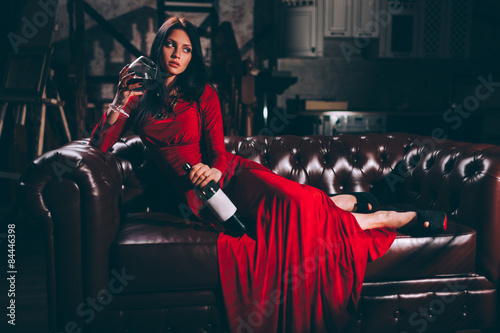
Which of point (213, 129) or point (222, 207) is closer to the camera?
point (222, 207)

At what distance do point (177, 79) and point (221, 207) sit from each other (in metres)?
0.69

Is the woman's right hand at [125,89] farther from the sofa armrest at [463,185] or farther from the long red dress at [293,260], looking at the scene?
the sofa armrest at [463,185]

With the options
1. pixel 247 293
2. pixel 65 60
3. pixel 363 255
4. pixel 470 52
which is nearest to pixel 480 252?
pixel 363 255

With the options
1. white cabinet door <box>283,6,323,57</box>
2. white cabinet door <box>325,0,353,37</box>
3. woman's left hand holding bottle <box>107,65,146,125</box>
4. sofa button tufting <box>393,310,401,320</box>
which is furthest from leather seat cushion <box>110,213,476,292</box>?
white cabinet door <box>325,0,353,37</box>

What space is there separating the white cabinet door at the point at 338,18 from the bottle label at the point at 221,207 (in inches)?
152

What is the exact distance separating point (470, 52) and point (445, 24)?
0.69 meters

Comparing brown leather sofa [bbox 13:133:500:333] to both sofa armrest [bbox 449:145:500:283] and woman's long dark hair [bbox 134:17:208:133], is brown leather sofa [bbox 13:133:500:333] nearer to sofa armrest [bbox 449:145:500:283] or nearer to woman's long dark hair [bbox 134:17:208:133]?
sofa armrest [bbox 449:145:500:283]

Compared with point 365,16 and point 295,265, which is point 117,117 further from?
point 365,16

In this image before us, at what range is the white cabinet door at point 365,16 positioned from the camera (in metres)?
4.85

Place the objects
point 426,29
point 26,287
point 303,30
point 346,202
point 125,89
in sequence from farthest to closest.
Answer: point 426,29 < point 303,30 < point 26,287 < point 346,202 < point 125,89

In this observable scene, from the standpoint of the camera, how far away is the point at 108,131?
177 cm

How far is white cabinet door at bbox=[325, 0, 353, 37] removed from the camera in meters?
4.81

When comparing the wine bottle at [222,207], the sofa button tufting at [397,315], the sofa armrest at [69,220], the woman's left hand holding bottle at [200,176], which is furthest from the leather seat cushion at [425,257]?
the sofa armrest at [69,220]

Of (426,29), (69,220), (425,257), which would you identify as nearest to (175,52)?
(69,220)
